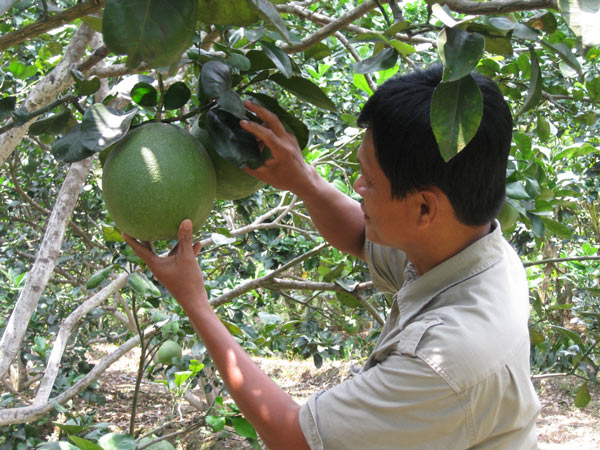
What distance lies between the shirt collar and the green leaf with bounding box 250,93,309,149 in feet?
1.53

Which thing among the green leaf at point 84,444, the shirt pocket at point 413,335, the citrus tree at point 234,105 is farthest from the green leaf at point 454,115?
the green leaf at point 84,444

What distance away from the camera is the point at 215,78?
1070 millimetres

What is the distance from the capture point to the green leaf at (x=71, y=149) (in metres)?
1.00

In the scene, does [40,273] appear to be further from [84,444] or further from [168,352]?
[84,444]

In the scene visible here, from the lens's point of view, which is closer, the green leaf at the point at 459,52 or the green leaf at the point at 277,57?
the green leaf at the point at 459,52

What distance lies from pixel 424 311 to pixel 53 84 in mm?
1071

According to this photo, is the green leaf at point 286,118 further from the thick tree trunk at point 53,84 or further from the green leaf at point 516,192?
the green leaf at point 516,192

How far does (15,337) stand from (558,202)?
202cm

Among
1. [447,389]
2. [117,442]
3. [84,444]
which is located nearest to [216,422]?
[117,442]

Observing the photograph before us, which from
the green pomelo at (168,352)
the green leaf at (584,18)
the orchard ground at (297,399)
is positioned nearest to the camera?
the green leaf at (584,18)

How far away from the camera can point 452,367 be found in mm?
1145

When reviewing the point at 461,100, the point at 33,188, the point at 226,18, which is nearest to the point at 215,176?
→ the point at 226,18

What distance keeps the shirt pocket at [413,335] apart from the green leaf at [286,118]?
55 centimetres

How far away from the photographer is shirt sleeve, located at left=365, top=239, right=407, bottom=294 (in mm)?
1849
